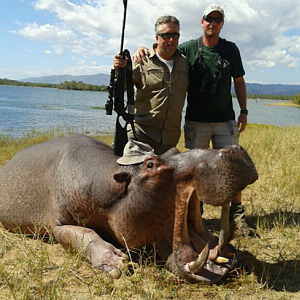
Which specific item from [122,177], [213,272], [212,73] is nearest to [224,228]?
[213,272]

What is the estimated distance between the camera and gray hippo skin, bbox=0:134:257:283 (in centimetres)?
257

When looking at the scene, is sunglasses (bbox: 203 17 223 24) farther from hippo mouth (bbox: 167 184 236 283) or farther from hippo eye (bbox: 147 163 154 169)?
hippo mouth (bbox: 167 184 236 283)

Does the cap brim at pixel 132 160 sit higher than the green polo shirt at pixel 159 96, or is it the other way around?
the green polo shirt at pixel 159 96

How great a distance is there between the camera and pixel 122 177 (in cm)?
312

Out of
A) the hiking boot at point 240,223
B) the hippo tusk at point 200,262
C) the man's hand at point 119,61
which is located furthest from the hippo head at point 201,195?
the man's hand at point 119,61

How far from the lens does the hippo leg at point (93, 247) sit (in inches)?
117

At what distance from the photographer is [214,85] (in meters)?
4.70

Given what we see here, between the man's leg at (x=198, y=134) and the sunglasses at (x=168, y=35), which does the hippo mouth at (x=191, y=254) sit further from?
the sunglasses at (x=168, y=35)

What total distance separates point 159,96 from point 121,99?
57 centimetres

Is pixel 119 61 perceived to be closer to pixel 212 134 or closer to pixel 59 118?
pixel 212 134

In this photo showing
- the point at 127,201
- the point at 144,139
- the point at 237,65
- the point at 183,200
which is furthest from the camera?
the point at 237,65

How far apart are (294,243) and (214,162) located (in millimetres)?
1814

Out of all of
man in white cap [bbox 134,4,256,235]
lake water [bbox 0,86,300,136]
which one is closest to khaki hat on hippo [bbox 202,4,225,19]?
man in white cap [bbox 134,4,256,235]

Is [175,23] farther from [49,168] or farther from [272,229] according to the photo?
→ [272,229]
